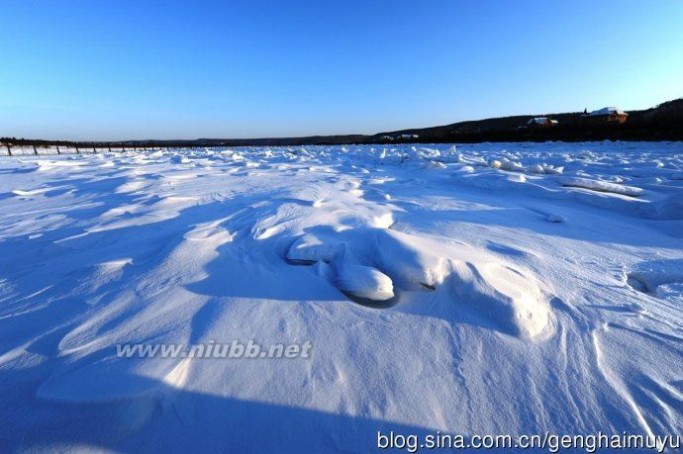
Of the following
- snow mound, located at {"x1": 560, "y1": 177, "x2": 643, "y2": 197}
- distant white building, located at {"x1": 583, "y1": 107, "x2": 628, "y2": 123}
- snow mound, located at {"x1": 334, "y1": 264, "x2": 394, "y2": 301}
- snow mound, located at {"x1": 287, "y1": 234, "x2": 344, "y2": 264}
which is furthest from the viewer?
distant white building, located at {"x1": 583, "y1": 107, "x2": 628, "y2": 123}

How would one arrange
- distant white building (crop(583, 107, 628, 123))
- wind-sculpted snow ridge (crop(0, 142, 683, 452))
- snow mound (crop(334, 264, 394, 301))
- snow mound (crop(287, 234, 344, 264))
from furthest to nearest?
distant white building (crop(583, 107, 628, 123)), snow mound (crop(287, 234, 344, 264)), snow mound (crop(334, 264, 394, 301)), wind-sculpted snow ridge (crop(0, 142, 683, 452))

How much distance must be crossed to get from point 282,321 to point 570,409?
99cm

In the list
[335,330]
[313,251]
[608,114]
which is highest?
[608,114]

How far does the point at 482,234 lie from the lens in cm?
217

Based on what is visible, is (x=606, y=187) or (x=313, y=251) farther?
(x=606, y=187)

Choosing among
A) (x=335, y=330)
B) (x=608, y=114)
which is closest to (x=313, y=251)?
(x=335, y=330)

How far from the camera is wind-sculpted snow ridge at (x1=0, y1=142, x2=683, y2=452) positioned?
835mm

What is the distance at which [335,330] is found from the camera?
1.16 m

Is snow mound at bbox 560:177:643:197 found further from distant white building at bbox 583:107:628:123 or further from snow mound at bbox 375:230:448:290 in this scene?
distant white building at bbox 583:107:628:123

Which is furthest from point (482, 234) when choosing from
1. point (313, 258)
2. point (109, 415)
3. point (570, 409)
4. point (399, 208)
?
point (109, 415)

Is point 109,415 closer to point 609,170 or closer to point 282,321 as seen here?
point 282,321

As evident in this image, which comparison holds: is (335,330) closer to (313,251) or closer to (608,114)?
(313,251)

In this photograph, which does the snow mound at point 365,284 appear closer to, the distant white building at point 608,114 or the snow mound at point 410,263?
the snow mound at point 410,263

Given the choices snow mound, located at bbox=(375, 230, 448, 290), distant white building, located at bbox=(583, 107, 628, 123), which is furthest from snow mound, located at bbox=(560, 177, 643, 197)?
distant white building, located at bbox=(583, 107, 628, 123)
